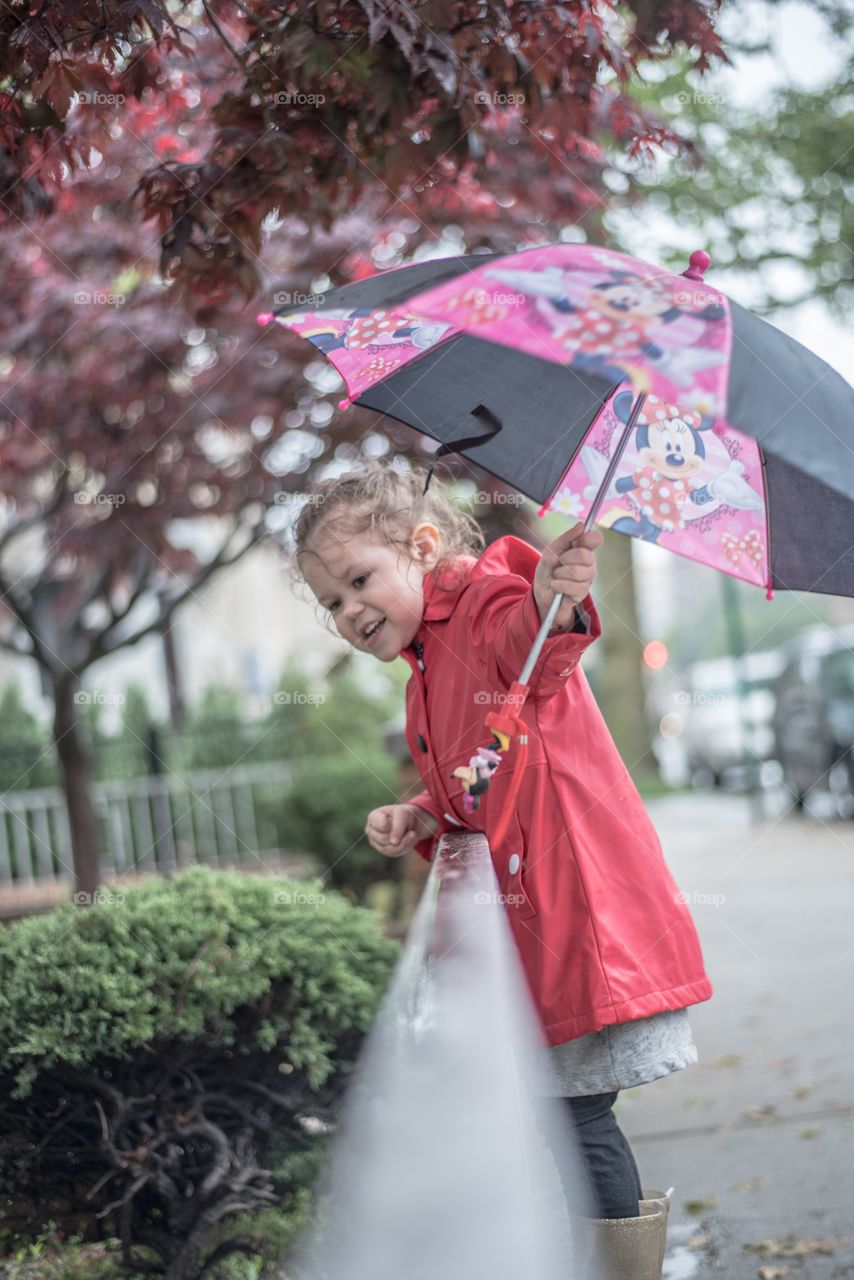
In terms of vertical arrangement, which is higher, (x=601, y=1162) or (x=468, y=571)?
(x=468, y=571)

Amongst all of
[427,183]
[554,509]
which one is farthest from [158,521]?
[554,509]

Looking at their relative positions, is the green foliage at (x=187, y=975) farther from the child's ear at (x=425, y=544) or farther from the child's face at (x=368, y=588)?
the child's ear at (x=425, y=544)

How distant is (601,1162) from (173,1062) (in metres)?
1.03

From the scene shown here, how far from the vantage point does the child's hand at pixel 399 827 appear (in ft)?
8.64

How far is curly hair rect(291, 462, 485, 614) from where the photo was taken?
8.26 ft

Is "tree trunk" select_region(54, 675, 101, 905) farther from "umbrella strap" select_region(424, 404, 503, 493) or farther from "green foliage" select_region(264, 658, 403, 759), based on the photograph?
"green foliage" select_region(264, 658, 403, 759)

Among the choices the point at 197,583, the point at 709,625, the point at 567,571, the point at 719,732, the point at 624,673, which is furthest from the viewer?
the point at 709,625

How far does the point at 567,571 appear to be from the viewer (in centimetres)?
213

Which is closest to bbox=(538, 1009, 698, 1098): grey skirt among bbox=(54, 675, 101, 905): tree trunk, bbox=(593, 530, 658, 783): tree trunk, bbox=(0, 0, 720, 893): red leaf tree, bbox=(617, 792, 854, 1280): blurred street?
bbox=(617, 792, 854, 1280): blurred street

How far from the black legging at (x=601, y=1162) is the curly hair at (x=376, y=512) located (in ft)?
3.24

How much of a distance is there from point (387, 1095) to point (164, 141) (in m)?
3.59

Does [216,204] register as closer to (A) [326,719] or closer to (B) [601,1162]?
(B) [601,1162]

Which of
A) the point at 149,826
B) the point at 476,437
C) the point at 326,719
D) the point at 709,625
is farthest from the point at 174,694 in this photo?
the point at 709,625

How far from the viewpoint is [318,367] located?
501cm
